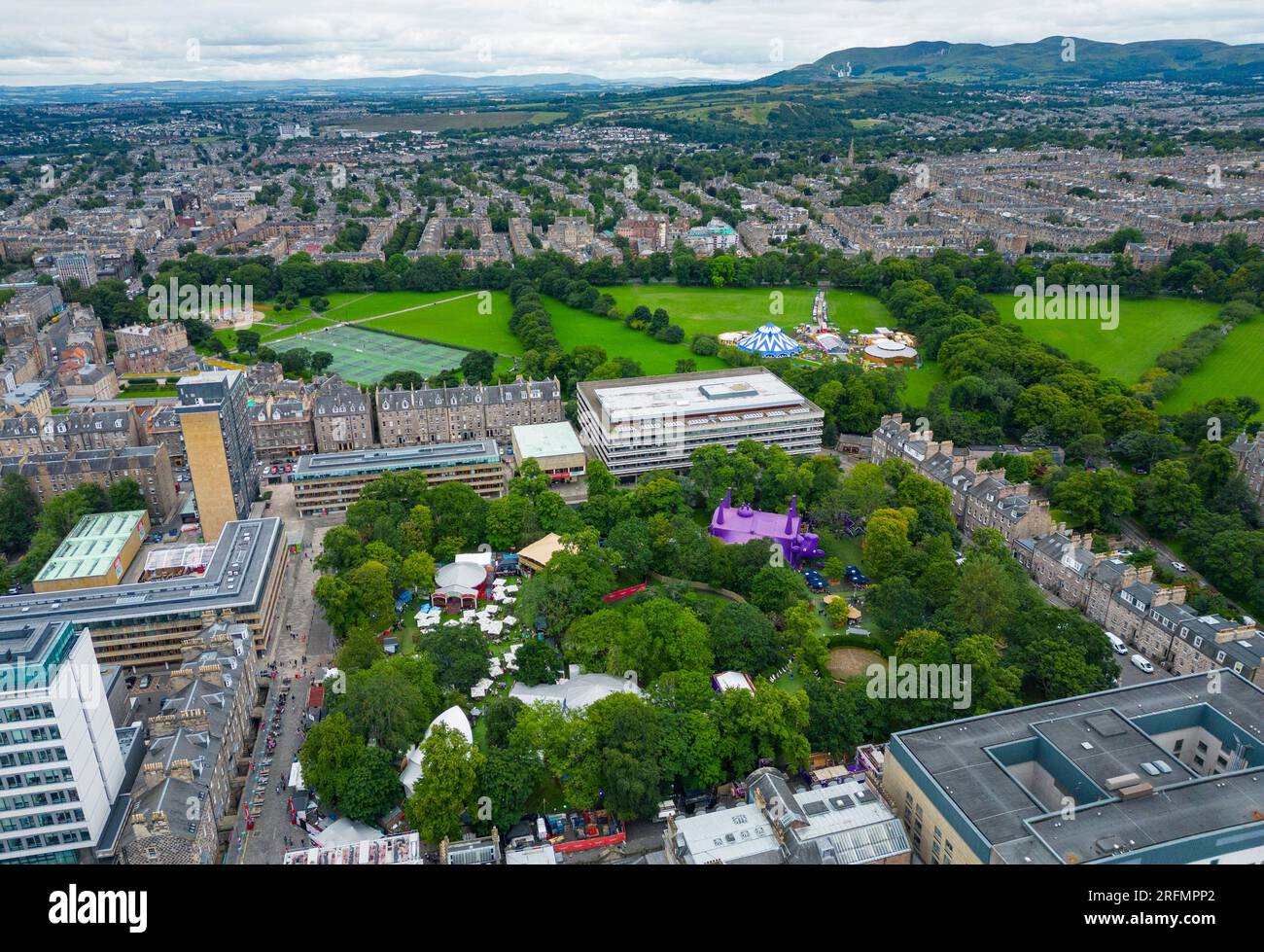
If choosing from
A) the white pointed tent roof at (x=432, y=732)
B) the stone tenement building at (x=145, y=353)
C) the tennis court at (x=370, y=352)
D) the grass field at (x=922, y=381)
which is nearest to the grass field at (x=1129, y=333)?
the grass field at (x=922, y=381)

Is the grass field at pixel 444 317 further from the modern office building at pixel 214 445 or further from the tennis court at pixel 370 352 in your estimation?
the modern office building at pixel 214 445

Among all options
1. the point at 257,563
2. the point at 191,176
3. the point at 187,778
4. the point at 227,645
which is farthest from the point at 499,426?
the point at 191,176

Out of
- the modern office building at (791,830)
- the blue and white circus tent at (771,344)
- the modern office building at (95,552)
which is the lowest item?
the modern office building at (791,830)

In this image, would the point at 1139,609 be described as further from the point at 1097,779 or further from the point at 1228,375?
the point at 1228,375

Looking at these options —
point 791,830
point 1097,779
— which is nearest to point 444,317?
point 791,830

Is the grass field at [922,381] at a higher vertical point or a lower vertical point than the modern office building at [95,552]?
lower

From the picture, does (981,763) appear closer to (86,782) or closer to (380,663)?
(380,663)
